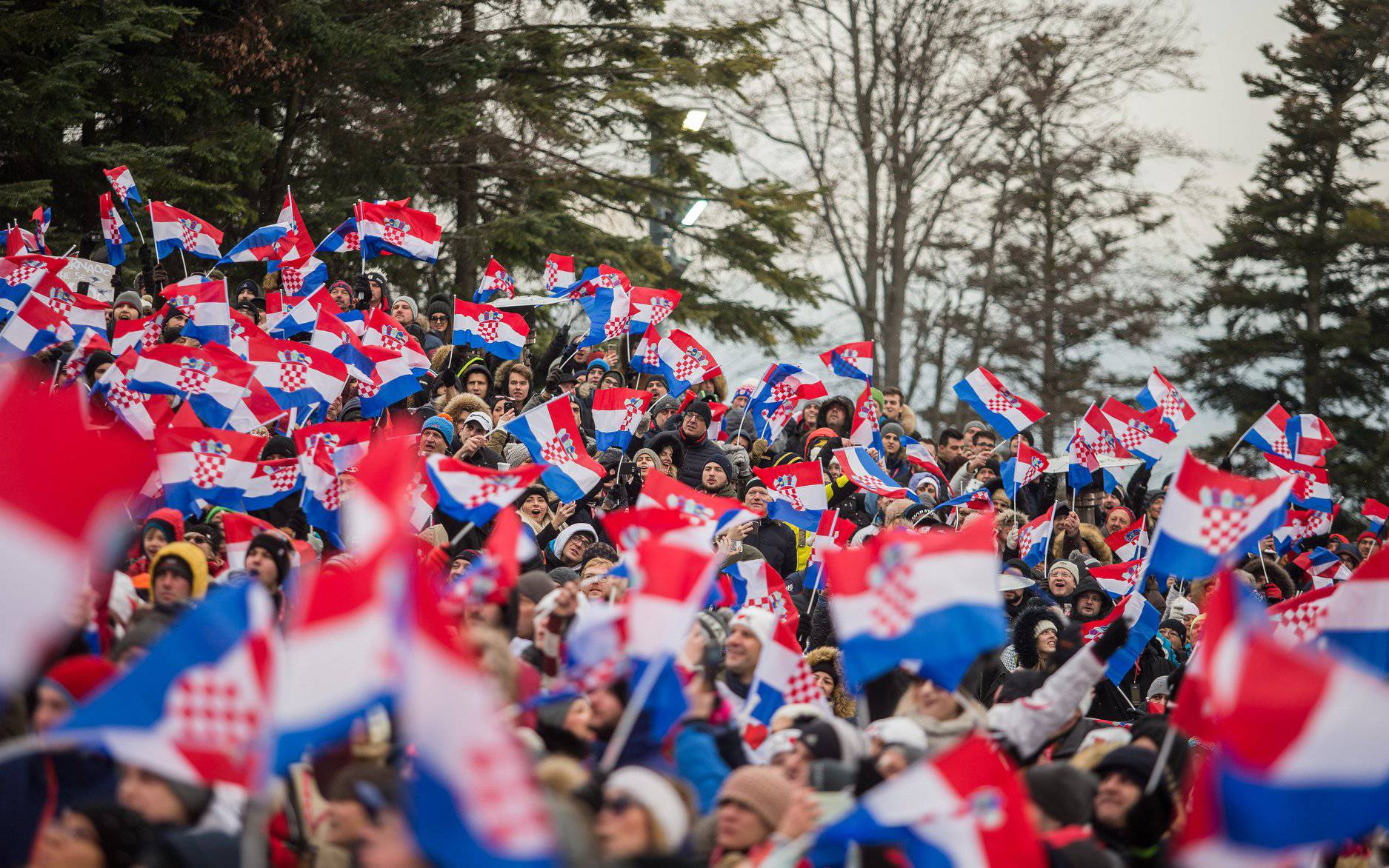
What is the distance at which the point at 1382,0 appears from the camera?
2352cm

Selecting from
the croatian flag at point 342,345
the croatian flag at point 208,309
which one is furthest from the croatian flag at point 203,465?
the croatian flag at point 342,345

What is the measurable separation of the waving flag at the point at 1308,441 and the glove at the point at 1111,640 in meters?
9.11

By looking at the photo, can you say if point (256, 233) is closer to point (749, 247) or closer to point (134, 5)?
point (134, 5)

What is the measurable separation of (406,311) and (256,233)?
6.12 feet

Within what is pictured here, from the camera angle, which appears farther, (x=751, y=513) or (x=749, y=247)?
(x=749, y=247)

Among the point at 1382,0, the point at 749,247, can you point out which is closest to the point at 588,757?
the point at 749,247

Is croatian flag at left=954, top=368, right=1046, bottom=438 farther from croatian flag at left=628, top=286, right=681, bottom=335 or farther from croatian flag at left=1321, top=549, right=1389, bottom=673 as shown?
croatian flag at left=1321, top=549, right=1389, bottom=673

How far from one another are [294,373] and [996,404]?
737cm

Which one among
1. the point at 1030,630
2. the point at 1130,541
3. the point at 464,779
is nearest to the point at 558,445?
the point at 1030,630

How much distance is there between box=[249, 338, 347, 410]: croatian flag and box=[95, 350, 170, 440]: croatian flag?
0.83m

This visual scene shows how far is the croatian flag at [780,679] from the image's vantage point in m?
6.40

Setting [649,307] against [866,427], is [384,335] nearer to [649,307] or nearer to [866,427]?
[649,307]

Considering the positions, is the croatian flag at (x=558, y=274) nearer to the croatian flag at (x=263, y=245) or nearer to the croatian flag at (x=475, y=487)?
the croatian flag at (x=263, y=245)

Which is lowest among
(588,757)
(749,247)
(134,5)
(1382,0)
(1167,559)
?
(749,247)
